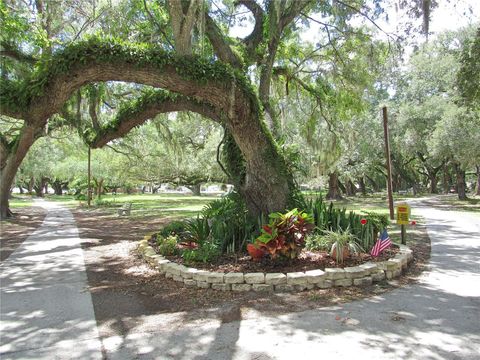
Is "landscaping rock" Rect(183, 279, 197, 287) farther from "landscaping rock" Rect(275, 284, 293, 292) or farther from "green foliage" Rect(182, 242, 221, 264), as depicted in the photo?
"landscaping rock" Rect(275, 284, 293, 292)

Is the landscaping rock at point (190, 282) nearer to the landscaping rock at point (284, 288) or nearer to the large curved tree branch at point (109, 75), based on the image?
the landscaping rock at point (284, 288)

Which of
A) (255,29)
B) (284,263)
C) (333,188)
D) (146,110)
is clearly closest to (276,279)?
(284,263)

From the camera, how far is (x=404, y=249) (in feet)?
21.9

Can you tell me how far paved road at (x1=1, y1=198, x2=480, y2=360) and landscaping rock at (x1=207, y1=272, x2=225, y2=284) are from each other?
38.9 inches

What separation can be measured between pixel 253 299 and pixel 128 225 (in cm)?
968

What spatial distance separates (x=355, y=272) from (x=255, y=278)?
1.38m

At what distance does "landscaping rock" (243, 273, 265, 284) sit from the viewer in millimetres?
5030

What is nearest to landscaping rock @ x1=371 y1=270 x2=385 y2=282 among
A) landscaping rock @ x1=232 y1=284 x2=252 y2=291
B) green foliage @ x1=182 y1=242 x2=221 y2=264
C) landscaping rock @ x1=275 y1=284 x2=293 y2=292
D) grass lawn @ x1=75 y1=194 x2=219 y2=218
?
landscaping rock @ x1=275 y1=284 x2=293 y2=292

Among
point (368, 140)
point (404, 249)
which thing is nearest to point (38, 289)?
point (404, 249)

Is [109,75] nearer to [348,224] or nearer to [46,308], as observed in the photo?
[46,308]

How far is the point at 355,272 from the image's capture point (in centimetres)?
518

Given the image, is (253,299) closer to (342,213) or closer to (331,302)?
(331,302)

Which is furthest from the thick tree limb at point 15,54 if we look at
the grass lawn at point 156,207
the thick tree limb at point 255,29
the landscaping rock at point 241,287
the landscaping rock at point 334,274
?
the landscaping rock at point 334,274

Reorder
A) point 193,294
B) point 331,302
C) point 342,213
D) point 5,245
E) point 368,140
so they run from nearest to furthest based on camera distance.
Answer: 1. point 331,302
2. point 193,294
3. point 342,213
4. point 5,245
5. point 368,140
